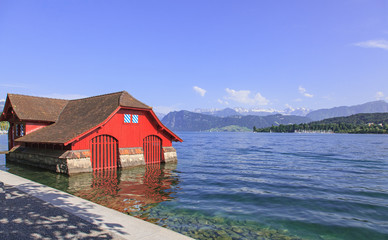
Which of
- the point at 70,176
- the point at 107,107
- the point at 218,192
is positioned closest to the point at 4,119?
the point at 107,107

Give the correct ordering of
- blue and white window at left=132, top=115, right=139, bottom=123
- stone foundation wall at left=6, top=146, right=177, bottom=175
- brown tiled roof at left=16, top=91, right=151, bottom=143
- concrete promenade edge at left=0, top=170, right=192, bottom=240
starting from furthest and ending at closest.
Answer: blue and white window at left=132, top=115, right=139, bottom=123, brown tiled roof at left=16, top=91, right=151, bottom=143, stone foundation wall at left=6, top=146, right=177, bottom=175, concrete promenade edge at left=0, top=170, right=192, bottom=240

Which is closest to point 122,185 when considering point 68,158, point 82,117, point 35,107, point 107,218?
point 68,158

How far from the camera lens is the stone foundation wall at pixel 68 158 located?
22359 millimetres

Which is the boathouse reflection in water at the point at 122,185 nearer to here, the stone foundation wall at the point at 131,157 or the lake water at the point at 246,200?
the lake water at the point at 246,200

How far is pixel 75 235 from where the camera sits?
314 inches

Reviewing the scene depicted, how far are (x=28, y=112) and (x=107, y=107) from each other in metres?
11.3

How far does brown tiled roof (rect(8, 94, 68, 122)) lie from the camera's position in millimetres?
30344

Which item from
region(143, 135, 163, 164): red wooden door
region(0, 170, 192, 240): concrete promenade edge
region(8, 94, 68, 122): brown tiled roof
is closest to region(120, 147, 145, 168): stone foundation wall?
region(143, 135, 163, 164): red wooden door

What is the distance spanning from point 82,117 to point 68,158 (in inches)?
280

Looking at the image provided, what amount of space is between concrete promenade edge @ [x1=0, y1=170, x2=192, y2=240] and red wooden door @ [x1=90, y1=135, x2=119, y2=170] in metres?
10.1

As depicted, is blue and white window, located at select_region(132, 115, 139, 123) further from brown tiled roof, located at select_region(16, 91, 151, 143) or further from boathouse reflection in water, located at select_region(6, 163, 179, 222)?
boathouse reflection in water, located at select_region(6, 163, 179, 222)

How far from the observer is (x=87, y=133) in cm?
2303

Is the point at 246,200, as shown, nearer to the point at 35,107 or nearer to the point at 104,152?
the point at 104,152

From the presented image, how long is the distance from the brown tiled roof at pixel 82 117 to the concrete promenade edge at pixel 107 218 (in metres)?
9.82
